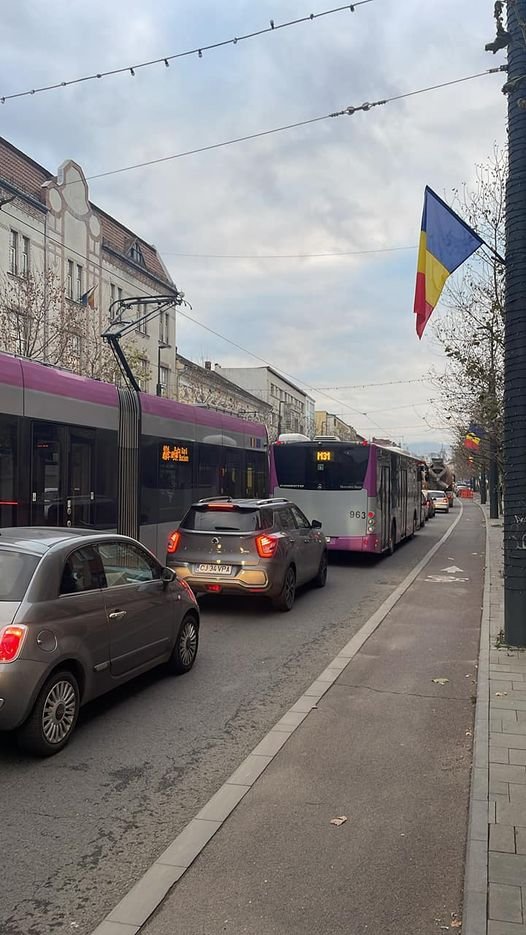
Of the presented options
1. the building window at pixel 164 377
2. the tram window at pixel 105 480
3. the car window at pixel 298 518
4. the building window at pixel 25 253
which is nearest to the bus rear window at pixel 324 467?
the car window at pixel 298 518

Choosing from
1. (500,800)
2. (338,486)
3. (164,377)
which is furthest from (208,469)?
(164,377)

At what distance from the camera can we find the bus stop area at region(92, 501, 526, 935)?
3221 mm

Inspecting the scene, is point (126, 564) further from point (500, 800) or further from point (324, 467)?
point (324, 467)

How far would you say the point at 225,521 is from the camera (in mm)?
10508

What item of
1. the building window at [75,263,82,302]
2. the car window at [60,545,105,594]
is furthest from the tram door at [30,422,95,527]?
the building window at [75,263,82,302]

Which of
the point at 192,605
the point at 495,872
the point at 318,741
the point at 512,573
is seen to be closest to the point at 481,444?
the point at 512,573

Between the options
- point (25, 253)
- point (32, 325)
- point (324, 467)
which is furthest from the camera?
point (25, 253)

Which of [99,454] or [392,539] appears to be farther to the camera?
[392,539]

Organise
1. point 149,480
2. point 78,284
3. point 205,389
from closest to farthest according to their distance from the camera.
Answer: point 149,480 < point 78,284 < point 205,389

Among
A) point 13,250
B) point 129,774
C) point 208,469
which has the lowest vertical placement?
point 129,774

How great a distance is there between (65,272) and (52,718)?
2983cm

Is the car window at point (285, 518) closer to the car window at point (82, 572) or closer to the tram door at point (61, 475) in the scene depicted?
the tram door at point (61, 475)

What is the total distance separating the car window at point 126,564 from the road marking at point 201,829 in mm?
1700

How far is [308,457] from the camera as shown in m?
17.0
